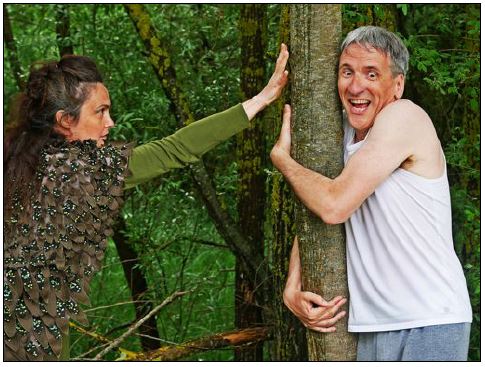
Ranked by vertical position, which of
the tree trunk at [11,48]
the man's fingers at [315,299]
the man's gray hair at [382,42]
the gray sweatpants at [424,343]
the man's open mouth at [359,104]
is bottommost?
the gray sweatpants at [424,343]

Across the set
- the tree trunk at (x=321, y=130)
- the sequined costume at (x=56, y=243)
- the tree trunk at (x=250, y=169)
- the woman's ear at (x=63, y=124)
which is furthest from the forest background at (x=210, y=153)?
the woman's ear at (x=63, y=124)

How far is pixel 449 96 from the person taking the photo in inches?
244

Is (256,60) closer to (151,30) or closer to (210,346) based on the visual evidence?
(151,30)

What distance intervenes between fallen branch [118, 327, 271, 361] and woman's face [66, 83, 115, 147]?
1570 millimetres

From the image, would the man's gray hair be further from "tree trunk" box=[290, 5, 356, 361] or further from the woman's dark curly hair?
the woman's dark curly hair

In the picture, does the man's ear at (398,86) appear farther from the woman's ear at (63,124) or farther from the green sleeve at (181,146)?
the woman's ear at (63,124)

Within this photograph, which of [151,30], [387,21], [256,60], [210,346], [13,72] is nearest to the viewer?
[387,21]

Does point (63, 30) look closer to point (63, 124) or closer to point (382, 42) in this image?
point (63, 124)

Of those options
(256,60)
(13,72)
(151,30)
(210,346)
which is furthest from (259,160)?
(13,72)

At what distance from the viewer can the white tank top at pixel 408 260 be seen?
3.44 m

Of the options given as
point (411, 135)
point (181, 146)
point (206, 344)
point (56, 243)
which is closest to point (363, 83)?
point (411, 135)

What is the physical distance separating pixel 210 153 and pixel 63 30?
1522 millimetres

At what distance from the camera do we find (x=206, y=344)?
16.9 feet

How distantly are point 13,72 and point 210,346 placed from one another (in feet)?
11.0
